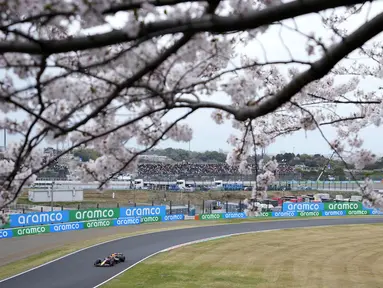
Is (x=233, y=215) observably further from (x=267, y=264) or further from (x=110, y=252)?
(x=267, y=264)

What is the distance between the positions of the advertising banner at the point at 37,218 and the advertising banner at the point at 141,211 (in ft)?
16.3

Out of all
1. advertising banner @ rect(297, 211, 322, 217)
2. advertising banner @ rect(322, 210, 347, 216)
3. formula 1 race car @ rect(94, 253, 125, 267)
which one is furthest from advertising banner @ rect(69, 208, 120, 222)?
advertising banner @ rect(322, 210, 347, 216)

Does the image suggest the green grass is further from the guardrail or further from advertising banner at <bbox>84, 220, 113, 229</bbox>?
advertising banner at <bbox>84, 220, 113, 229</bbox>

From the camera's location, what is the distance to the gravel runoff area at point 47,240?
22344 mm

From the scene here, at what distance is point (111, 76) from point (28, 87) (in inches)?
47.6

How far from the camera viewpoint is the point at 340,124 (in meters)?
8.66

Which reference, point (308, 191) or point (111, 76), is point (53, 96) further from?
point (308, 191)

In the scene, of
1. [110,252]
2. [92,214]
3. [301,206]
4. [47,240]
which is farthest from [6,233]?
[301,206]

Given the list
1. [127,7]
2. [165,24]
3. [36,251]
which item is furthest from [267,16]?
[36,251]

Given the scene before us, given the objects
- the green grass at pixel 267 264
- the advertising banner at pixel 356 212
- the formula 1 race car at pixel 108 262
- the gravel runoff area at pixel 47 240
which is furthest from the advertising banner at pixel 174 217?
the formula 1 race car at pixel 108 262

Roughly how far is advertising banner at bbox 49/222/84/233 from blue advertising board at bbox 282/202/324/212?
19.4 meters

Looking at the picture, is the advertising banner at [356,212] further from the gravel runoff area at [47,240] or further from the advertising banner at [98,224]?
the advertising banner at [98,224]

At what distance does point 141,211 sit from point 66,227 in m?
6.97

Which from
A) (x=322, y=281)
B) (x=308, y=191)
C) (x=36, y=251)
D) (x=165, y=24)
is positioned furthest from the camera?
(x=308, y=191)
